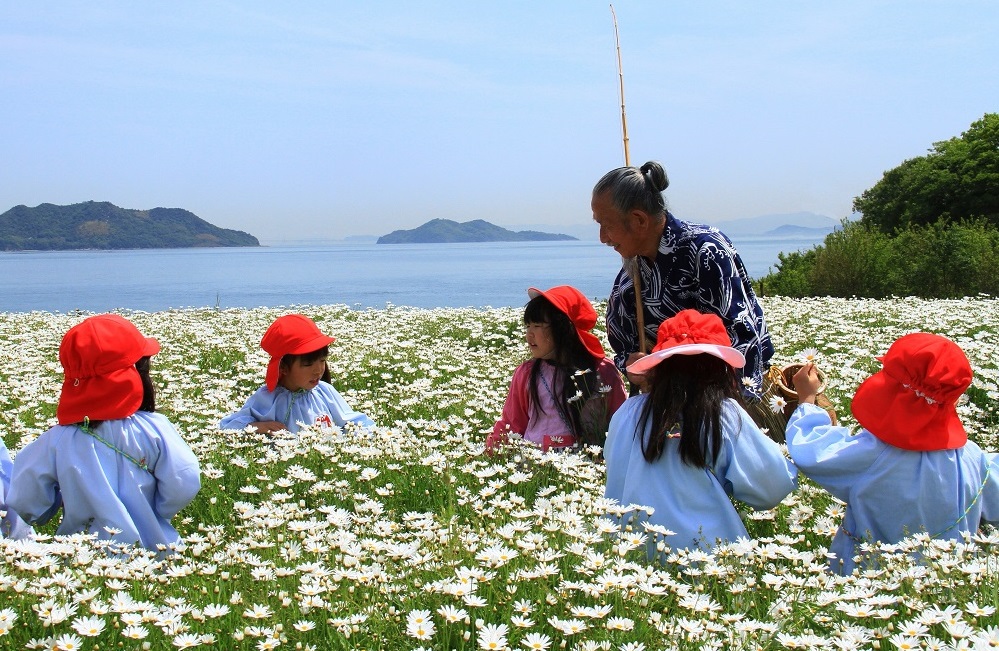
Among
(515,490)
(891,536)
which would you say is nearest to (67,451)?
(515,490)

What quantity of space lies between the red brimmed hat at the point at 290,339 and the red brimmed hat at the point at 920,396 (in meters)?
3.98

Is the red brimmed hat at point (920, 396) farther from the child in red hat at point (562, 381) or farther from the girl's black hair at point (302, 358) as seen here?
the girl's black hair at point (302, 358)

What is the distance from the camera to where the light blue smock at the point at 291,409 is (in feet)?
22.8

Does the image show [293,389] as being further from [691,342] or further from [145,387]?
[691,342]

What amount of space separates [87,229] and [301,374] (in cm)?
15931

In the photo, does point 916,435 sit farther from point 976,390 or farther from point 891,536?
point 976,390

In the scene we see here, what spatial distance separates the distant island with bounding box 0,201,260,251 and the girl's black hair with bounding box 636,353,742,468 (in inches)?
6250

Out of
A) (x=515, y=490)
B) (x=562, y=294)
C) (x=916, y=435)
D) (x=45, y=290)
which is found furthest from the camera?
(x=45, y=290)

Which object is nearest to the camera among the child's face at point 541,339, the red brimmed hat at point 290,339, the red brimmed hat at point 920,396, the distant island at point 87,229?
the red brimmed hat at point 920,396

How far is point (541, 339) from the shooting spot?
252 inches

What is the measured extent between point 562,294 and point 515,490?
1487 millimetres

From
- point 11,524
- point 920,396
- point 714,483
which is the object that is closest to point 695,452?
point 714,483

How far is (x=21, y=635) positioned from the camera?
121 inches

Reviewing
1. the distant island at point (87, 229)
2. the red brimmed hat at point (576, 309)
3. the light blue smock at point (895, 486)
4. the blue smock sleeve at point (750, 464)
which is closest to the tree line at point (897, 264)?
the red brimmed hat at point (576, 309)
